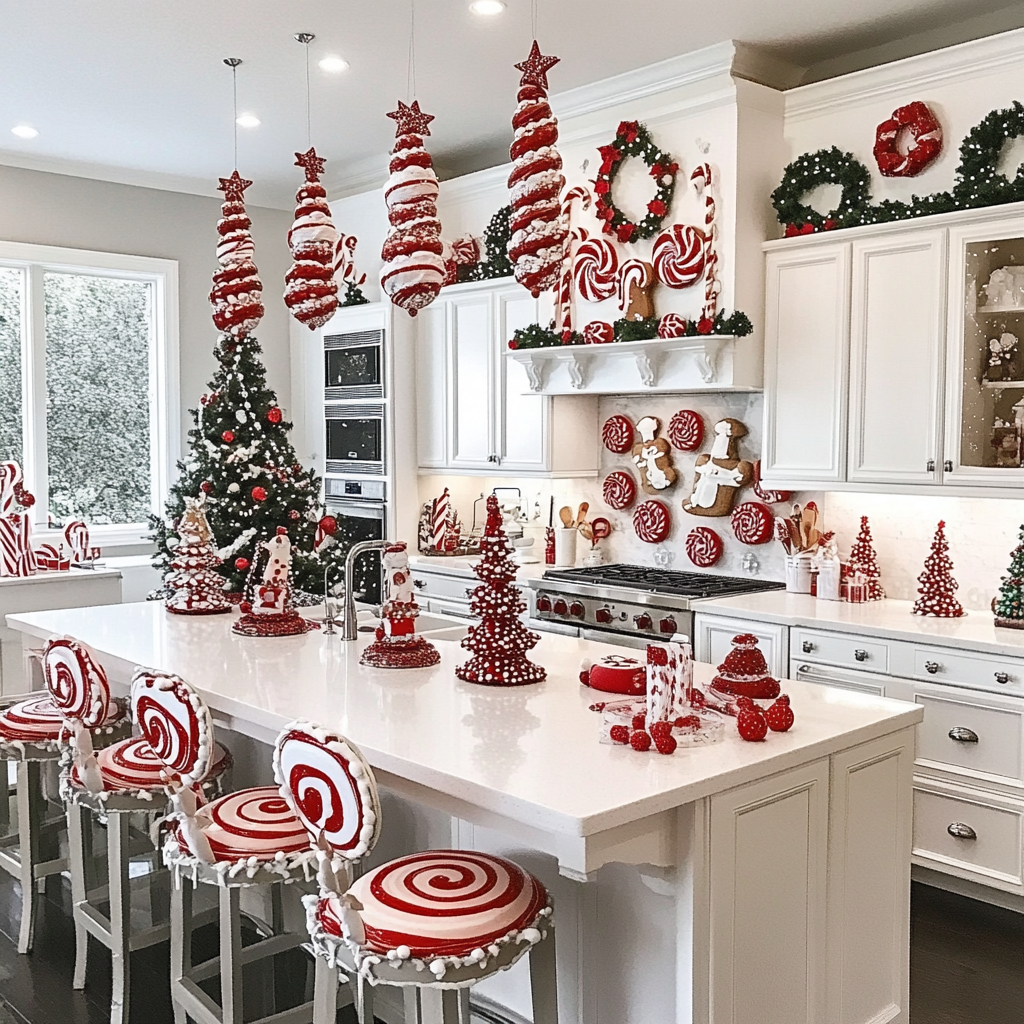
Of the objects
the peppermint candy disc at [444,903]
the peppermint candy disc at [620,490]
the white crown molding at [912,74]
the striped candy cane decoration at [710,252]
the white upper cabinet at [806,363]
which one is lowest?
the peppermint candy disc at [444,903]

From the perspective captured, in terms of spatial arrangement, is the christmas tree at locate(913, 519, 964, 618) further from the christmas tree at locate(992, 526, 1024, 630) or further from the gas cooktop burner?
the gas cooktop burner

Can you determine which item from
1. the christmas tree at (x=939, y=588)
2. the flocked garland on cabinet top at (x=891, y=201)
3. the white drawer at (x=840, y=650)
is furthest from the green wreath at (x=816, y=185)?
the white drawer at (x=840, y=650)

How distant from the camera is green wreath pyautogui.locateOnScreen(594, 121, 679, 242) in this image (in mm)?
4512

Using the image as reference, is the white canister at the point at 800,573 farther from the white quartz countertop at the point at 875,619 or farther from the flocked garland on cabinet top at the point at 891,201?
the flocked garland on cabinet top at the point at 891,201

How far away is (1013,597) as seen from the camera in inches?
148

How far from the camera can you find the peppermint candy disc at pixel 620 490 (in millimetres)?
5344

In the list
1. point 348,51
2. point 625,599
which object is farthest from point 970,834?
point 348,51

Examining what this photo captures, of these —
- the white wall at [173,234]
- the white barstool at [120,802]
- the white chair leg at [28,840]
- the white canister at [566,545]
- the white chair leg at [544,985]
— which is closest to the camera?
the white chair leg at [544,985]

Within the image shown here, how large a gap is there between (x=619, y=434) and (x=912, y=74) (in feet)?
6.72

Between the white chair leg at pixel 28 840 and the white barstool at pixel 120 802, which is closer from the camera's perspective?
the white barstool at pixel 120 802

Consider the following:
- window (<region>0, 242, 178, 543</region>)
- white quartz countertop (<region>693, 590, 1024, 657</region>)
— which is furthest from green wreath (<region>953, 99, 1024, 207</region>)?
window (<region>0, 242, 178, 543</region>)

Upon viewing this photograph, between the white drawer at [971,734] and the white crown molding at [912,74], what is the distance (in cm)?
214

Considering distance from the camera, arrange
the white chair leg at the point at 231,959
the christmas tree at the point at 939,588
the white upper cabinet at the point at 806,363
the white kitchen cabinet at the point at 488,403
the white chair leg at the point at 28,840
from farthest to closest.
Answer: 1. the white kitchen cabinet at the point at 488,403
2. the white upper cabinet at the point at 806,363
3. the christmas tree at the point at 939,588
4. the white chair leg at the point at 28,840
5. the white chair leg at the point at 231,959

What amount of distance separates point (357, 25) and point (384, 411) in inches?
87.9
